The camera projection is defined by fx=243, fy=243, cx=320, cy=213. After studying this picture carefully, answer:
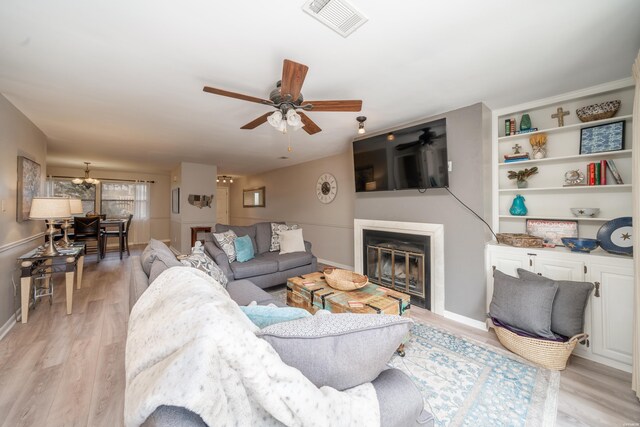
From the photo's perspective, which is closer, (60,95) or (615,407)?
(615,407)

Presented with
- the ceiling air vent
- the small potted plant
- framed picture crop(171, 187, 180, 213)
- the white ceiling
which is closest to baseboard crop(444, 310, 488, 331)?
the small potted plant

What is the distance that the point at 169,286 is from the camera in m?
1.01

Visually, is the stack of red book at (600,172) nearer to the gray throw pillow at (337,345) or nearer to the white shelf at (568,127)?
the white shelf at (568,127)

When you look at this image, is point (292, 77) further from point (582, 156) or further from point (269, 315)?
point (582, 156)

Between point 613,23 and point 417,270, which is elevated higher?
point 613,23

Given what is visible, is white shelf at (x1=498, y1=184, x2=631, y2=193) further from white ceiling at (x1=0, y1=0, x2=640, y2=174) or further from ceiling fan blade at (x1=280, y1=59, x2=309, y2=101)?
ceiling fan blade at (x1=280, y1=59, x2=309, y2=101)

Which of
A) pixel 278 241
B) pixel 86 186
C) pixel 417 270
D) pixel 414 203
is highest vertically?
pixel 86 186

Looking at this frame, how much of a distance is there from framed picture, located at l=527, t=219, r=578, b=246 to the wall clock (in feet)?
10.4

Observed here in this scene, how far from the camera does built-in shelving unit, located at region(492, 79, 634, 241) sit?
2176 mm


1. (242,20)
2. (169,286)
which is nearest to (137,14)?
(242,20)

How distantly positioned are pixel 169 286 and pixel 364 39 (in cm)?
183

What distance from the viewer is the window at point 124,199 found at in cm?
703

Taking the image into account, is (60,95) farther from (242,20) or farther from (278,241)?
(278,241)

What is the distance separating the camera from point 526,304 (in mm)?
2066
